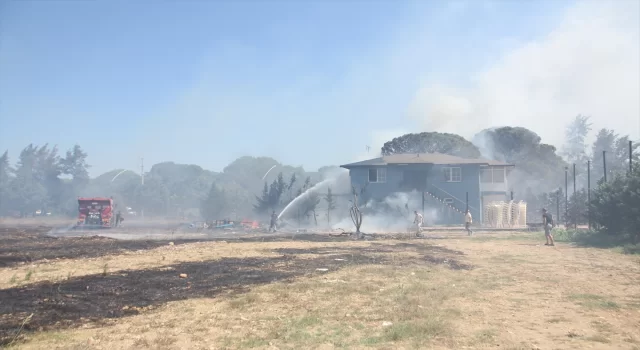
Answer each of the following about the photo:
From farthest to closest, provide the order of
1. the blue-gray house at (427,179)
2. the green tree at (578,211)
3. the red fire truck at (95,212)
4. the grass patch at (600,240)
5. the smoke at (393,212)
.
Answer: the blue-gray house at (427,179), the red fire truck at (95,212), the smoke at (393,212), the green tree at (578,211), the grass patch at (600,240)

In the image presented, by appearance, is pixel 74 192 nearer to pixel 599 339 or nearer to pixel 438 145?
pixel 438 145

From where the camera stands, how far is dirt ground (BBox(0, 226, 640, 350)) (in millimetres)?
6664

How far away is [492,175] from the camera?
46438mm

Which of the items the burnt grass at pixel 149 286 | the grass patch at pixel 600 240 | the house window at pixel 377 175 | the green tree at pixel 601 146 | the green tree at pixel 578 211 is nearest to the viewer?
the burnt grass at pixel 149 286

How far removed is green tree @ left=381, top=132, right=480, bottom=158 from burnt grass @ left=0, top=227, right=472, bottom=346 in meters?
43.4

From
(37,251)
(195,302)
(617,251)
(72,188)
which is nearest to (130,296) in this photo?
(195,302)

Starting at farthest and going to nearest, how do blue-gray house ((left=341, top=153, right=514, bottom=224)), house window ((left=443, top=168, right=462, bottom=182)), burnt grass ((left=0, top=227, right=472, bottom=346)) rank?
house window ((left=443, top=168, right=462, bottom=182)) → blue-gray house ((left=341, top=153, right=514, bottom=224)) → burnt grass ((left=0, top=227, right=472, bottom=346))

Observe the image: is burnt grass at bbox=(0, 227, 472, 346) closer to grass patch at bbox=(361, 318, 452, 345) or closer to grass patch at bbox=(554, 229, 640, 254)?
grass patch at bbox=(361, 318, 452, 345)

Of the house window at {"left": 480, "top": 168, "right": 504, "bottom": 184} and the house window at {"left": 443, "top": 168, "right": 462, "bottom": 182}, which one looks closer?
the house window at {"left": 443, "top": 168, "right": 462, "bottom": 182}

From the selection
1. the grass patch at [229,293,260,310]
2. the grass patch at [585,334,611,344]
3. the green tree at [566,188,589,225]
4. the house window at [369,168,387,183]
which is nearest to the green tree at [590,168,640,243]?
the green tree at [566,188,589,225]

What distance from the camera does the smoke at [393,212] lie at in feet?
129

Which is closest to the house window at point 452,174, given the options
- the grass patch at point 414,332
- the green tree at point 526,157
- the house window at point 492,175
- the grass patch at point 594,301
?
the house window at point 492,175

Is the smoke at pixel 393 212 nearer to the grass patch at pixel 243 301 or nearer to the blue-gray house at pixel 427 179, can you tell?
the blue-gray house at pixel 427 179

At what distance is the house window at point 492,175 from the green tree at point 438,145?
13.1 meters
